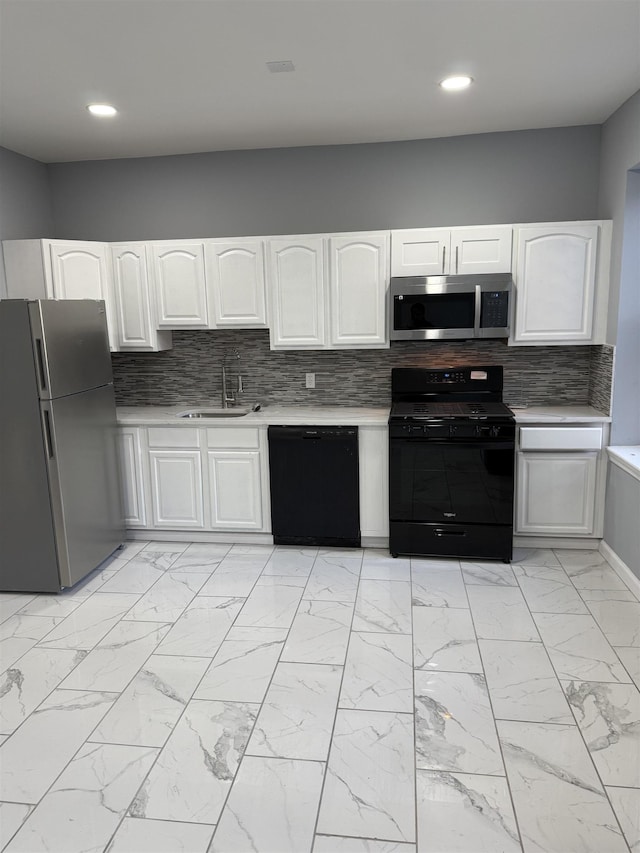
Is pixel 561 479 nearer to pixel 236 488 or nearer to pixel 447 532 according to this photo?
pixel 447 532

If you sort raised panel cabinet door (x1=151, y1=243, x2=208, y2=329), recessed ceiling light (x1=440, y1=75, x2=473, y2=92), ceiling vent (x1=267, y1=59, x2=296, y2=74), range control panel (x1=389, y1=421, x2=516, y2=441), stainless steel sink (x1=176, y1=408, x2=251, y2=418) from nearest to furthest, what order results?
1. ceiling vent (x1=267, y1=59, x2=296, y2=74)
2. recessed ceiling light (x1=440, y1=75, x2=473, y2=92)
3. range control panel (x1=389, y1=421, x2=516, y2=441)
4. raised panel cabinet door (x1=151, y1=243, x2=208, y2=329)
5. stainless steel sink (x1=176, y1=408, x2=251, y2=418)

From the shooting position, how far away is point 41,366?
326 cm

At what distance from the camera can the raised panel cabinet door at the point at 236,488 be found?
4051 mm

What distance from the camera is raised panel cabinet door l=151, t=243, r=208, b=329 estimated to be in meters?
4.09

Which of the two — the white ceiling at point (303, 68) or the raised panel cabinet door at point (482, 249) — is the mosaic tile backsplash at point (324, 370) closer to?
the raised panel cabinet door at point (482, 249)

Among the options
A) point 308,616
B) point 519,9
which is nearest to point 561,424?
point 308,616

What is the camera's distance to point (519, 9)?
230 centimetres

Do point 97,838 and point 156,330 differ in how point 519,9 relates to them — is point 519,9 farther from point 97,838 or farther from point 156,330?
point 97,838

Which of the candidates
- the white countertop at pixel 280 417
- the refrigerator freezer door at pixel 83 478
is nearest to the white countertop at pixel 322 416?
the white countertop at pixel 280 417

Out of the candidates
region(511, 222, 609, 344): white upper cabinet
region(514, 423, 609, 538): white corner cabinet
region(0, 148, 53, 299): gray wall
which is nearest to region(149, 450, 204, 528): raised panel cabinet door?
region(0, 148, 53, 299): gray wall

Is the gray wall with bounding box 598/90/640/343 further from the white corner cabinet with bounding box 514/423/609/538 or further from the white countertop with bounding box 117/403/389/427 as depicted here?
the white countertop with bounding box 117/403/389/427

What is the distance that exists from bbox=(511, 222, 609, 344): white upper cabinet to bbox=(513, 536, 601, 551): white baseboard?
1255mm

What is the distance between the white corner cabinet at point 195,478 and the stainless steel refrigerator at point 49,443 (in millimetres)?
425

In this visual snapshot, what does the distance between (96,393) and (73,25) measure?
198cm
